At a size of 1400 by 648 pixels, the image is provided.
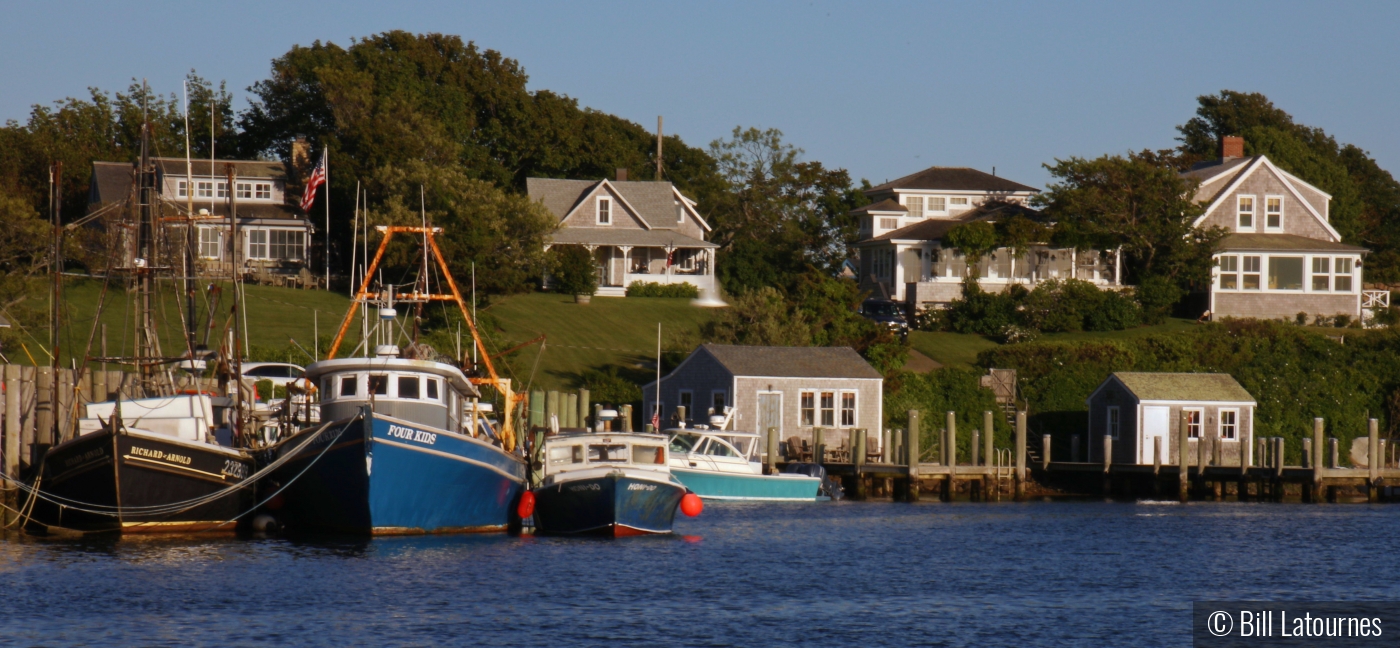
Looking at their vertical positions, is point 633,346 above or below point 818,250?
below

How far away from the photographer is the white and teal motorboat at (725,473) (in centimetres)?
4369

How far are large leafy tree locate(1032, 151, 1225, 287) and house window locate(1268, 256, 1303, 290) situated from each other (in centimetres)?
302

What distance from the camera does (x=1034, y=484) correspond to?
50.7 m

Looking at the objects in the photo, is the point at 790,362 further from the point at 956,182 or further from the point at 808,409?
the point at 956,182

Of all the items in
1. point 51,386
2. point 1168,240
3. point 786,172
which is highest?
point 786,172

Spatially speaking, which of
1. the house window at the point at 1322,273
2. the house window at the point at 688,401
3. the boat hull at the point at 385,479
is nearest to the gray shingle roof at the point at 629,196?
the house window at the point at 688,401

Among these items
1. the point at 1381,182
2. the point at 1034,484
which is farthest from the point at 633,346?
the point at 1381,182

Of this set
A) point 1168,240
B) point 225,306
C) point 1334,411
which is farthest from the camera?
point 1168,240

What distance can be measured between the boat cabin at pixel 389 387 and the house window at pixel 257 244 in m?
42.7

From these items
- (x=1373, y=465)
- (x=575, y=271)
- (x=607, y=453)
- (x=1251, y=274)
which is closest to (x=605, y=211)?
(x=575, y=271)

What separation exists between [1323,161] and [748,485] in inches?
2450

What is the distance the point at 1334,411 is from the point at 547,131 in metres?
49.3

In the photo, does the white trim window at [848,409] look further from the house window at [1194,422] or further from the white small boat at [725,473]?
the house window at [1194,422]

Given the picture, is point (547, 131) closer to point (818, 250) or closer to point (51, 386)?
point (818, 250)
